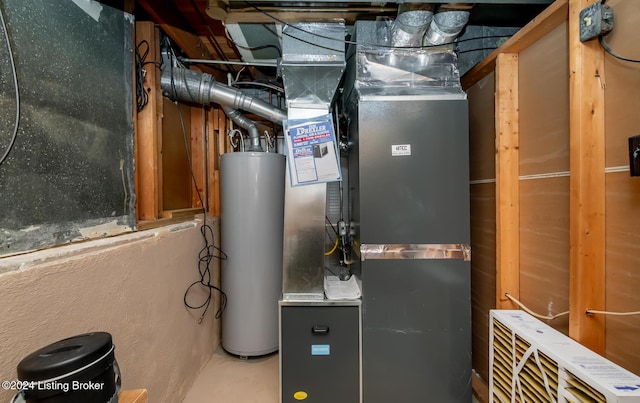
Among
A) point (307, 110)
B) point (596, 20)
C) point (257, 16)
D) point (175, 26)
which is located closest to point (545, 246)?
point (596, 20)

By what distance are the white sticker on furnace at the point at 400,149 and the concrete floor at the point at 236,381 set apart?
5.77 ft

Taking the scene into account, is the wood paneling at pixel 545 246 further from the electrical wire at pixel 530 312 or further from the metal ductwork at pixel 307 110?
the metal ductwork at pixel 307 110

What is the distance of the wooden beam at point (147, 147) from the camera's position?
1597mm

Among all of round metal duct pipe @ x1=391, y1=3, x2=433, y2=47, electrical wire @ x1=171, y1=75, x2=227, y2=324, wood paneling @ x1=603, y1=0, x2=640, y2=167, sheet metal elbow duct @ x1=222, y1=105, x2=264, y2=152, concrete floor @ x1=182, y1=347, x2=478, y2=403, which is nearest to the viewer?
wood paneling @ x1=603, y1=0, x2=640, y2=167

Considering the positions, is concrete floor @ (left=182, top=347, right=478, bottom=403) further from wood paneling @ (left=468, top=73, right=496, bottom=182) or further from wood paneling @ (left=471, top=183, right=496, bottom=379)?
wood paneling @ (left=468, top=73, right=496, bottom=182)

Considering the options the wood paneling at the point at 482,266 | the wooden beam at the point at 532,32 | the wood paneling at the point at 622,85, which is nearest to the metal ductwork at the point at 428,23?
the wooden beam at the point at 532,32

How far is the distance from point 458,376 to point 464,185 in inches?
44.2

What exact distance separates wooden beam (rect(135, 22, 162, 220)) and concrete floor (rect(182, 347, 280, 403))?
4.05 ft

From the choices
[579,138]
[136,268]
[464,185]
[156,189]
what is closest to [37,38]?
[156,189]

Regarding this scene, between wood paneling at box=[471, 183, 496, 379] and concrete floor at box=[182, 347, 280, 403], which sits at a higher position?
wood paneling at box=[471, 183, 496, 379]

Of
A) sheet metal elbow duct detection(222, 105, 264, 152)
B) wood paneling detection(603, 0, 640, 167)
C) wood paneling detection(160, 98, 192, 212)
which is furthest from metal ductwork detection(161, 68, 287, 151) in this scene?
wood paneling detection(603, 0, 640, 167)

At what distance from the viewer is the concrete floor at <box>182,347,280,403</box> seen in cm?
169

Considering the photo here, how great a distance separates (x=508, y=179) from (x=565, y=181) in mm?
300

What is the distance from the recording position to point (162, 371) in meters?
1.46
